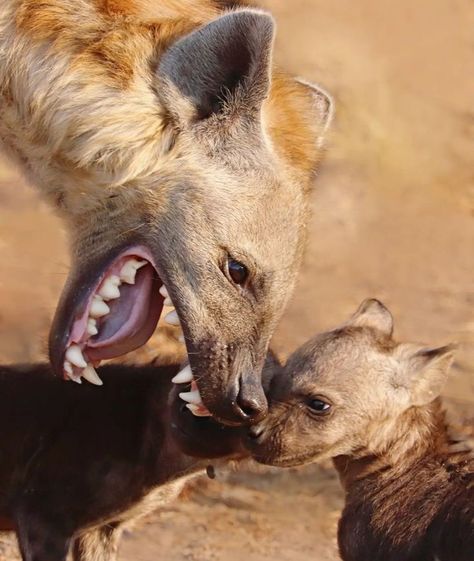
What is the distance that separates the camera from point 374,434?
4297 millimetres

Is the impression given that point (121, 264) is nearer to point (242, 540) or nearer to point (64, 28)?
point (64, 28)

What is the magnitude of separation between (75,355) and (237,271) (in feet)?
1.76

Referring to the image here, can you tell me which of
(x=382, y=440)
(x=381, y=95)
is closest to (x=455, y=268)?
(x=381, y=95)

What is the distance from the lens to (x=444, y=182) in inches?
271

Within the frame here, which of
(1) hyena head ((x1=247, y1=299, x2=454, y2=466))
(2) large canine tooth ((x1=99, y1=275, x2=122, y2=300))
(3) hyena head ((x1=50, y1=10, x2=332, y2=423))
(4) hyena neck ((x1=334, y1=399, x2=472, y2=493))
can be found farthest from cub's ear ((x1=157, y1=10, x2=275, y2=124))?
(4) hyena neck ((x1=334, y1=399, x2=472, y2=493))

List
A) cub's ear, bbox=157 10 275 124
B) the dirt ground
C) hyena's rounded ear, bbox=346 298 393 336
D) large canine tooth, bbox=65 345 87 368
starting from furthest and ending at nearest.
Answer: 1. the dirt ground
2. hyena's rounded ear, bbox=346 298 393 336
3. large canine tooth, bbox=65 345 87 368
4. cub's ear, bbox=157 10 275 124

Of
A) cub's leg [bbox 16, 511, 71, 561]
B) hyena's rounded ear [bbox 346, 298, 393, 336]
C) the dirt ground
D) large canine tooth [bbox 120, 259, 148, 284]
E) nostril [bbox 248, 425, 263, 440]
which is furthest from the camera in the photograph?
the dirt ground

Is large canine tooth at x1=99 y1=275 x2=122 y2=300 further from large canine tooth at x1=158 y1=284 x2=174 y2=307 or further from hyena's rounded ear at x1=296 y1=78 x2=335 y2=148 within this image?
hyena's rounded ear at x1=296 y1=78 x2=335 y2=148

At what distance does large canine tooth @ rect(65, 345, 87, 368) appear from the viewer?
3.61 metres

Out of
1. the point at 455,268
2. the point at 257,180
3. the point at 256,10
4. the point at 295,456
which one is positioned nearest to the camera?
the point at 256,10

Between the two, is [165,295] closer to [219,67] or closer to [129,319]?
[129,319]

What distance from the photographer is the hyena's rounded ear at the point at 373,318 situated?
14.6 feet

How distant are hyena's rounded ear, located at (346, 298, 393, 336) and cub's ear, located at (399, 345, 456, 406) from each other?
5.9 inches

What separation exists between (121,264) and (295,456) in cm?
105
